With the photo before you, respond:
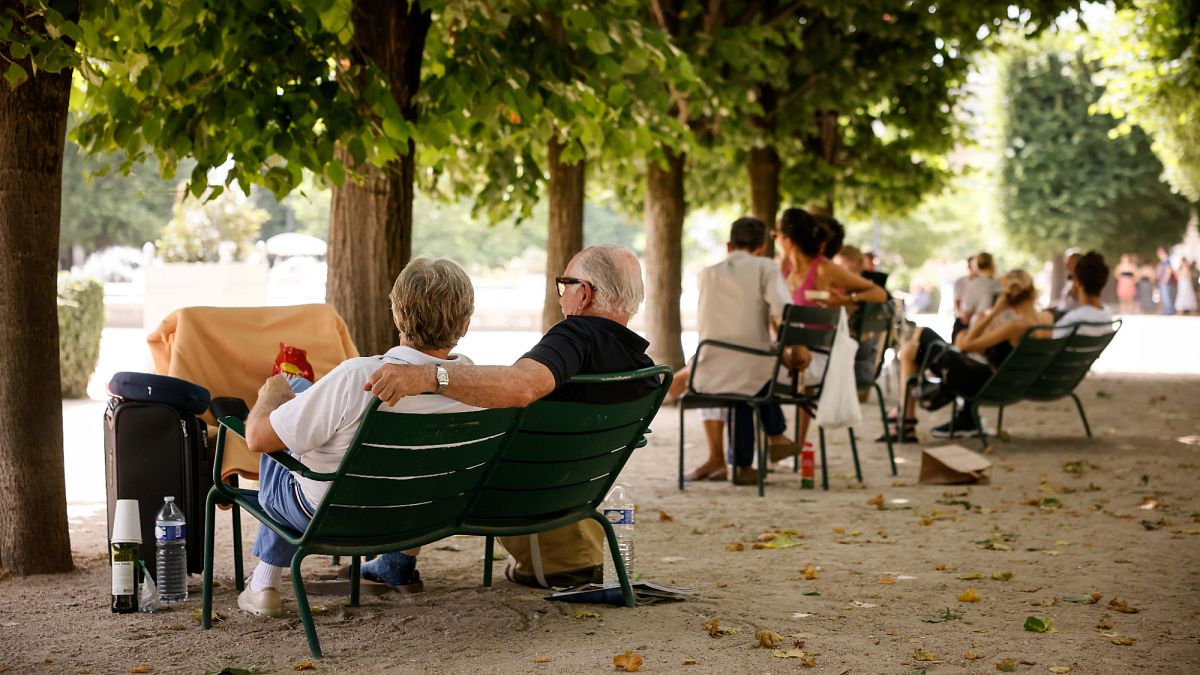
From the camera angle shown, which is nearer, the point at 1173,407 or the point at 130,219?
the point at 1173,407

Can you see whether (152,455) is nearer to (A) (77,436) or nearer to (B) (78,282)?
(A) (77,436)

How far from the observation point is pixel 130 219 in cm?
6116

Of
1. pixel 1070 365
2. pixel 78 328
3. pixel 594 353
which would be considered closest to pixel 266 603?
pixel 594 353

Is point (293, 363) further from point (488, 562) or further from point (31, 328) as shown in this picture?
point (488, 562)

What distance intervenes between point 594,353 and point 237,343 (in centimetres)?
204

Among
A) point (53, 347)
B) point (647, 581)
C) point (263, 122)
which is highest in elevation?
point (263, 122)

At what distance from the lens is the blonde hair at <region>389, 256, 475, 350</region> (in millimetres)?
4785

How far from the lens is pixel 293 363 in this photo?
261 inches

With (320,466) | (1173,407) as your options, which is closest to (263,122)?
(320,466)

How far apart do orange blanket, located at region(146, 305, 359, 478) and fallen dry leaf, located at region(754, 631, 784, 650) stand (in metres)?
2.52

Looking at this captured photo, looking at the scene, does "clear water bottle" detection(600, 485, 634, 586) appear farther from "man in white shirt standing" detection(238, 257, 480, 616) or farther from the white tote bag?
the white tote bag

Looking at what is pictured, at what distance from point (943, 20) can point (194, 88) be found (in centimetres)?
1180

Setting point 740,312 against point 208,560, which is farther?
point 740,312

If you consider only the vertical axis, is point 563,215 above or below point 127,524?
above
